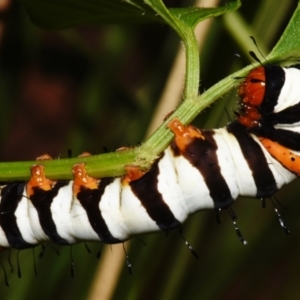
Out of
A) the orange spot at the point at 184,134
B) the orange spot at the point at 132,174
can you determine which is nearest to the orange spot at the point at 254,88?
the orange spot at the point at 184,134

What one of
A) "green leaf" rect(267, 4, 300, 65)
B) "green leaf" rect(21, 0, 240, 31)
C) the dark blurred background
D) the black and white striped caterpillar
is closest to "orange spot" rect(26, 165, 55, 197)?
the black and white striped caterpillar

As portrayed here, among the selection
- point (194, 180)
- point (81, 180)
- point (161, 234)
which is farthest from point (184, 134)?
point (161, 234)

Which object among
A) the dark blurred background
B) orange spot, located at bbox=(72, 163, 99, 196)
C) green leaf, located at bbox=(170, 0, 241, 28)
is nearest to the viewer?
orange spot, located at bbox=(72, 163, 99, 196)

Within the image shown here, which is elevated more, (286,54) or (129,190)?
(286,54)

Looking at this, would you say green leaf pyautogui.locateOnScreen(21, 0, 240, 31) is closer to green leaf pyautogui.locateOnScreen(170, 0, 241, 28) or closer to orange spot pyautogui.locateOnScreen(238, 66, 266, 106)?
green leaf pyautogui.locateOnScreen(170, 0, 241, 28)

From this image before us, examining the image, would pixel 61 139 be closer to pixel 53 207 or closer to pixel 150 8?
pixel 53 207

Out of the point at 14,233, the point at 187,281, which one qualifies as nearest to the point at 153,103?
the point at 187,281

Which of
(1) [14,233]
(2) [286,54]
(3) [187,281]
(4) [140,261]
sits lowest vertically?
(3) [187,281]
